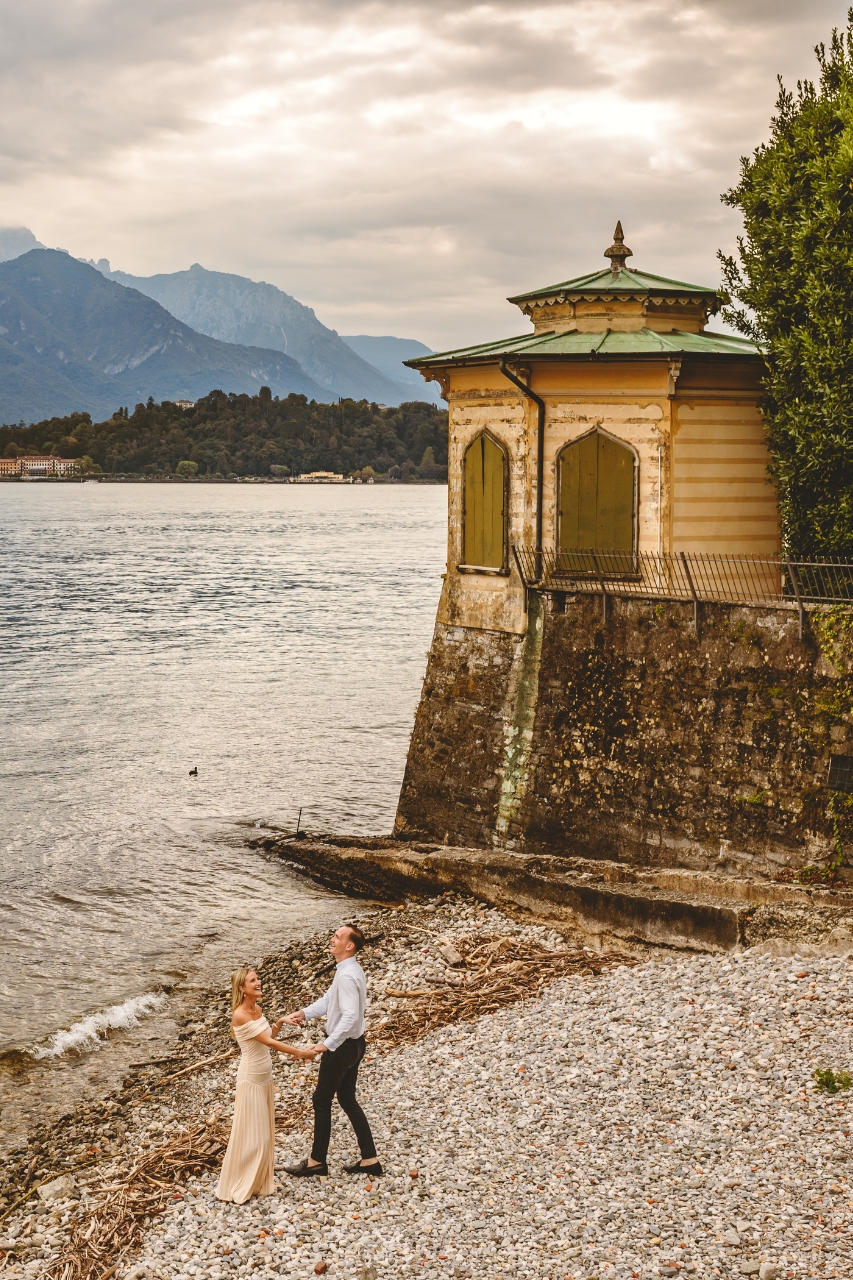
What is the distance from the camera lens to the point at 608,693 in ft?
52.3

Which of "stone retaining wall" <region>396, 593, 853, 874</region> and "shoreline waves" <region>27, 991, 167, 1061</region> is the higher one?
"stone retaining wall" <region>396, 593, 853, 874</region>

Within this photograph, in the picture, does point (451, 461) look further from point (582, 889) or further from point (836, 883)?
point (836, 883)

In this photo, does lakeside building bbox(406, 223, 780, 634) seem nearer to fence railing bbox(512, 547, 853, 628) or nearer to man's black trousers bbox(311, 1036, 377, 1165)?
fence railing bbox(512, 547, 853, 628)

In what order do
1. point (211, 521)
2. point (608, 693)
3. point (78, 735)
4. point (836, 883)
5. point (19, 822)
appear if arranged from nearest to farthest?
point (836, 883), point (608, 693), point (19, 822), point (78, 735), point (211, 521)

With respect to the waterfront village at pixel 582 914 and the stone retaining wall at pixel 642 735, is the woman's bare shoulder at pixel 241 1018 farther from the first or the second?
the stone retaining wall at pixel 642 735

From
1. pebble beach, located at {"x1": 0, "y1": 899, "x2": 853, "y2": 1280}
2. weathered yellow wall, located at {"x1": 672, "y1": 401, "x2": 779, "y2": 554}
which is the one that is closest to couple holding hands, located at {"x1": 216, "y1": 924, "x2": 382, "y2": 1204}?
pebble beach, located at {"x1": 0, "y1": 899, "x2": 853, "y2": 1280}

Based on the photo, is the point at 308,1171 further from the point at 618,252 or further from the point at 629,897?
the point at 618,252

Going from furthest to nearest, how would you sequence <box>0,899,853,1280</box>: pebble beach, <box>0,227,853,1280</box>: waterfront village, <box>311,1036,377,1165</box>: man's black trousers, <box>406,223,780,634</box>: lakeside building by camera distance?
<box>406,223,780,634</box>: lakeside building, <box>311,1036,377,1165</box>: man's black trousers, <box>0,227,853,1280</box>: waterfront village, <box>0,899,853,1280</box>: pebble beach

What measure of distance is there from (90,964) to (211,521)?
131 metres

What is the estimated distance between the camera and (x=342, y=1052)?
8.97 metres

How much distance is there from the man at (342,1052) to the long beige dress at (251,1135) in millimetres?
329

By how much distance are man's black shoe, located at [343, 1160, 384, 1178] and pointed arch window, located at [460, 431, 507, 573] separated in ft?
32.5

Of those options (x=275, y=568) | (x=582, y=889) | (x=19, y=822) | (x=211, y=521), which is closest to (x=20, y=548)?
(x=275, y=568)

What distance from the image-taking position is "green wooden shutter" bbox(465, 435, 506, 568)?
692 inches
